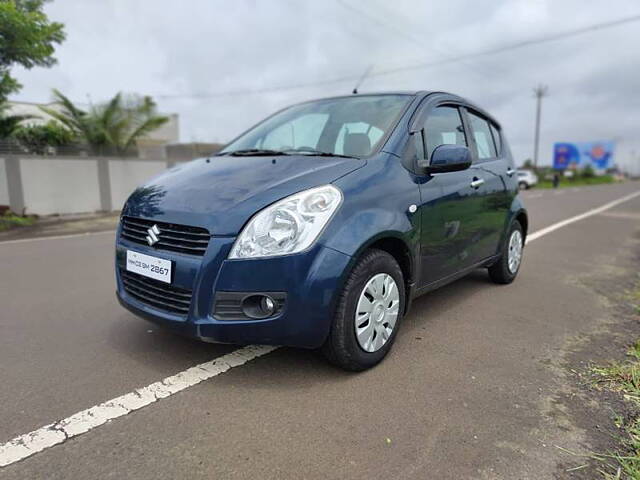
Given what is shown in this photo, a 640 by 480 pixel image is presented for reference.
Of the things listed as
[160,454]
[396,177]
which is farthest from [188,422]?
[396,177]

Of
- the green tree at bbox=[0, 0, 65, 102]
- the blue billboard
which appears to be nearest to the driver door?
the green tree at bbox=[0, 0, 65, 102]

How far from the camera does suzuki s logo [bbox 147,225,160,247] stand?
271 cm

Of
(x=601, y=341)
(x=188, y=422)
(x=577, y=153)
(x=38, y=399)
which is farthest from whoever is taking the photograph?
(x=577, y=153)

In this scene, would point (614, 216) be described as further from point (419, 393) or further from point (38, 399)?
point (38, 399)

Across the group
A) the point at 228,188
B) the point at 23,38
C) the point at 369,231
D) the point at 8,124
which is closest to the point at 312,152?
the point at 228,188

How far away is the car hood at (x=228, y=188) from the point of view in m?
2.54

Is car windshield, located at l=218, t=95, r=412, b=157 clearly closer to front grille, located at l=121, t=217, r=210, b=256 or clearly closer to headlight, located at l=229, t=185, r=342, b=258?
headlight, located at l=229, t=185, r=342, b=258

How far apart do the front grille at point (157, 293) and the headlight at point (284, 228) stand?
0.42 meters

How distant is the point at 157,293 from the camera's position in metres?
2.75

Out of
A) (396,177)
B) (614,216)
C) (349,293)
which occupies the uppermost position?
(396,177)

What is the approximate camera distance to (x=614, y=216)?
1396 centimetres

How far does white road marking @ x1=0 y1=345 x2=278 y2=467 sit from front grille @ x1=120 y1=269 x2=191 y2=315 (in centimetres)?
41

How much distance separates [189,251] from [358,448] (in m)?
1.31

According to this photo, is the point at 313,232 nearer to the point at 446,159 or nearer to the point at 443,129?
the point at 446,159
